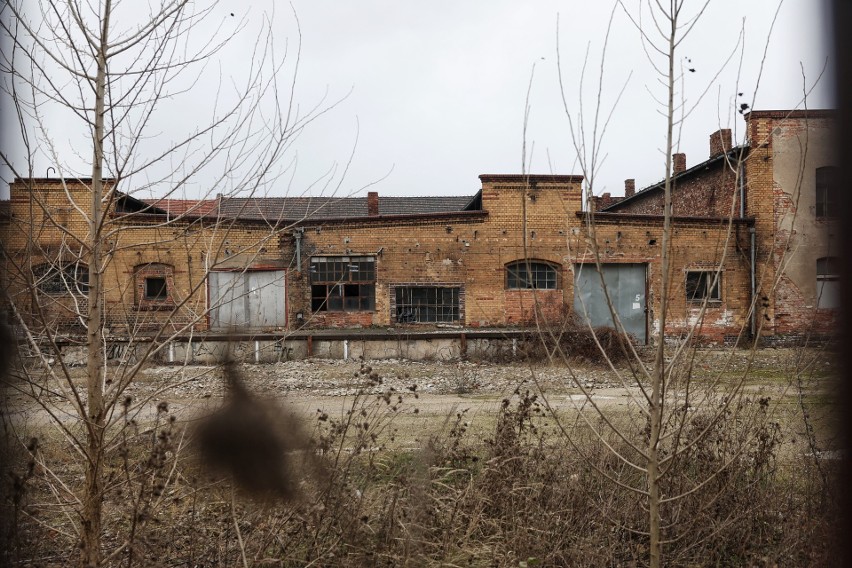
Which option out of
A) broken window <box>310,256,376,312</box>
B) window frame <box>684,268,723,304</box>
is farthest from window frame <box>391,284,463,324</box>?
window frame <box>684,268,723,304</box>

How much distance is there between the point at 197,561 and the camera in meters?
3.28

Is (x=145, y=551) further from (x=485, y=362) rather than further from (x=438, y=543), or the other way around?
(x=485, y=362)

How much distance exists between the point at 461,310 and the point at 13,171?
15237 mm

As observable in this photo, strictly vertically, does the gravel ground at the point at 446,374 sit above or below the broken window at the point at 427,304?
below

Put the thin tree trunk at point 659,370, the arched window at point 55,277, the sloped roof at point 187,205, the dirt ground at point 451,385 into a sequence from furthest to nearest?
the dirt ground at point 451,385, the sloped roof at point 187,205, the arched window at point 55,277, the thin tree trunk at point 659,370

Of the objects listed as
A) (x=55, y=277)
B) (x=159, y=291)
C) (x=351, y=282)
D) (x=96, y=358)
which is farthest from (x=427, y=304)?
(x=96, y=358)

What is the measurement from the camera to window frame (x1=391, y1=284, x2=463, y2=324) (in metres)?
17.4

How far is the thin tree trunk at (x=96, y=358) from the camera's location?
→ 265 centimetres

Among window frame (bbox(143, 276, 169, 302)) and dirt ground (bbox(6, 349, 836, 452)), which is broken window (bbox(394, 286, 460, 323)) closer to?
dirt ground (bbox(6, 349, 836, 452))

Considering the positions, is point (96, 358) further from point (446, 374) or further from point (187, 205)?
point (446, 374)

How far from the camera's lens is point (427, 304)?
57.4ft

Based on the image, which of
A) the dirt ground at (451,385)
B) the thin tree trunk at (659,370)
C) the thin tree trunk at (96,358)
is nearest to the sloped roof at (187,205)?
the thin tree trunk at (96,358)

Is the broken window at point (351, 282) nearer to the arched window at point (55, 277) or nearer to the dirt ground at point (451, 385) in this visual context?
the dirt ground at point (451, 385)

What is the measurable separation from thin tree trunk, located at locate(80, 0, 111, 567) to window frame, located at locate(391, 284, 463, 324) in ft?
47.6
